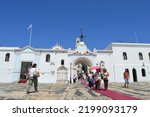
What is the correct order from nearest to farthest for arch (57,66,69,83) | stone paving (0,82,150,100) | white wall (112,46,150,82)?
1. stone paving (0,82,150,100)
2. arch (57,66,69,83)
3. white wall (112,46,150,82)

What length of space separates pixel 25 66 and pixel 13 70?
224 centimetres

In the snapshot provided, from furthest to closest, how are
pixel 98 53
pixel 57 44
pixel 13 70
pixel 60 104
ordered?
pixel 57 44 < pixel 98 53 < pixel 13 70 < pixel 60 104

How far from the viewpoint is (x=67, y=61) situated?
30.6 m

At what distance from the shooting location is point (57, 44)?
5834 cm

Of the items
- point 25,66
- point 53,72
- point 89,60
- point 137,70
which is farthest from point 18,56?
point 137,70

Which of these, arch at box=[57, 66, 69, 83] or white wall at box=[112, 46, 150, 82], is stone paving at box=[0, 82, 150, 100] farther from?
white wall at box=[112, 46, 150, 82]

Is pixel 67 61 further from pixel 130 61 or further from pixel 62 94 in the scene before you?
pixel 62 94

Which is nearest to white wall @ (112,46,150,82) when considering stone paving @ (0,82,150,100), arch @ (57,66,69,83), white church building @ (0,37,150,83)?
white church building @ (0,37,150,83)

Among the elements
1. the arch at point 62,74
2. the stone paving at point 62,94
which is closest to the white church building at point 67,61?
the arch at point 62,74

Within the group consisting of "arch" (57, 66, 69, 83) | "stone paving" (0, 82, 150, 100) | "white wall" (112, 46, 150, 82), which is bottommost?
"stone paving" (0, 82, 150, 100)

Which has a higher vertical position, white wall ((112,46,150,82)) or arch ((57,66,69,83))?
white wall ((112,46,150,82))

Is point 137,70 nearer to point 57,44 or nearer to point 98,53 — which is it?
point 98,53

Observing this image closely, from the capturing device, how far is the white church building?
29.8 m

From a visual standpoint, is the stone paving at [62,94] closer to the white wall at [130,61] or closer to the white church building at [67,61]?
the white church building at [67,61]
